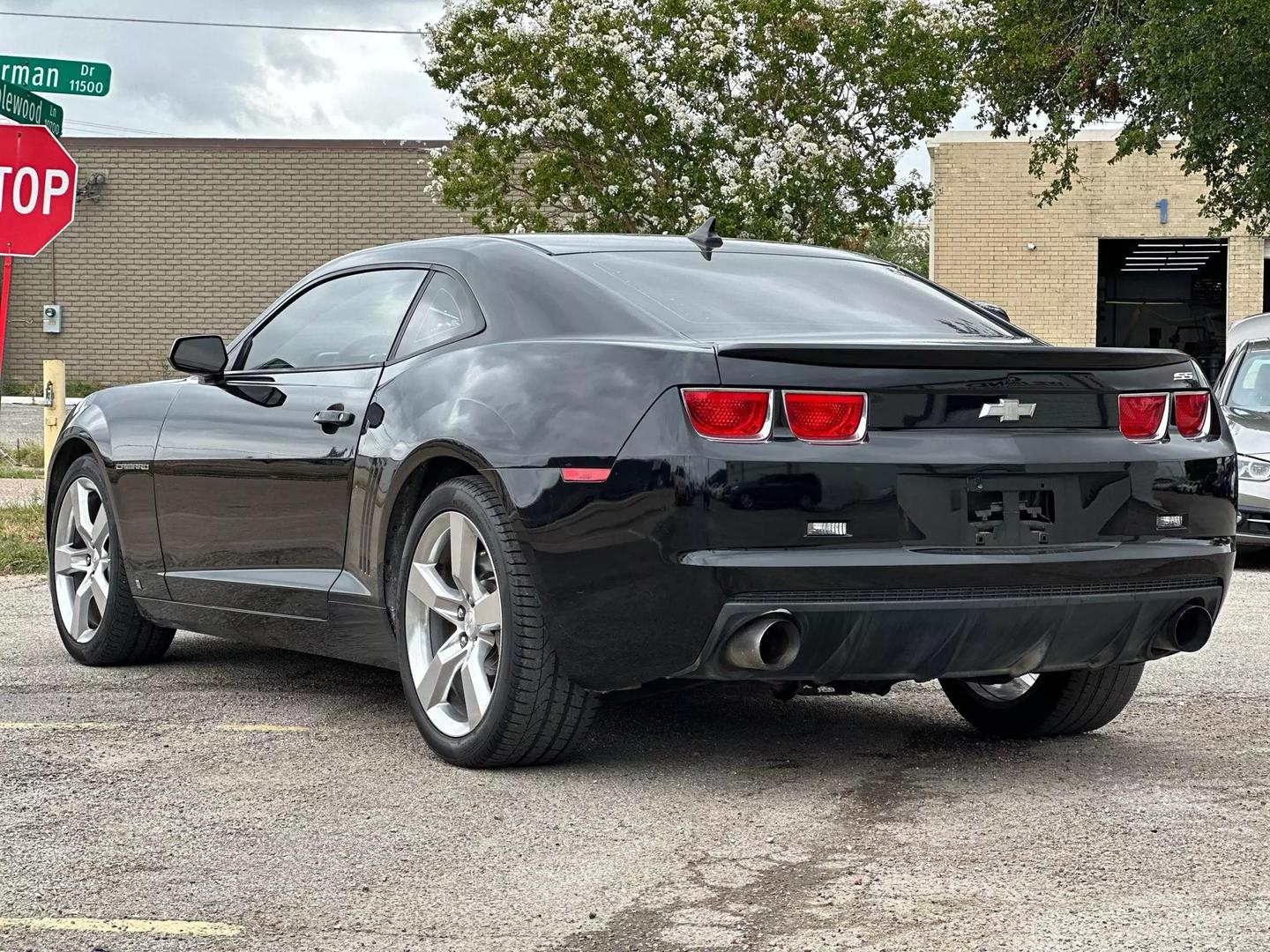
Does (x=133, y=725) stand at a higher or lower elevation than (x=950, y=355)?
lower

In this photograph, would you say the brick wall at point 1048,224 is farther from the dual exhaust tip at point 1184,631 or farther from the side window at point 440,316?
the dual exhaust tip at point 1184,631

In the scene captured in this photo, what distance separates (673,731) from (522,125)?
22.0 meters

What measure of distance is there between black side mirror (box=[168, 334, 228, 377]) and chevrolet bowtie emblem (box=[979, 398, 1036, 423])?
275 centimetres

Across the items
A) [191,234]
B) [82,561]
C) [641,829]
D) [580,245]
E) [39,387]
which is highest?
[191,234]

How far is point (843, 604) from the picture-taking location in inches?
172

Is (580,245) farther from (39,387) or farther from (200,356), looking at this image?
(39,387)

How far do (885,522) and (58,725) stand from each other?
2755 millimetres

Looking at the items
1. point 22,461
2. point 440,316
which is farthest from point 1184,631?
point 22,461

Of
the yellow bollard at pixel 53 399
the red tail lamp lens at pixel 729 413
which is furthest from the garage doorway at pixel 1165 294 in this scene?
the red tail lamp lens at pixel 729 413

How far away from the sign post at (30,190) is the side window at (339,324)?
5.61m

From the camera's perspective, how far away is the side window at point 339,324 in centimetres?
561

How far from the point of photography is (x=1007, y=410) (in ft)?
15.0

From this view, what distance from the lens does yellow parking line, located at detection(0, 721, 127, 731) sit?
18.3 ft

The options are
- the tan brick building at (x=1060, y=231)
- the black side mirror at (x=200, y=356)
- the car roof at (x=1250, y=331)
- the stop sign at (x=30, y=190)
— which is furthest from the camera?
the tan brick building at (x=1060, y=231)
